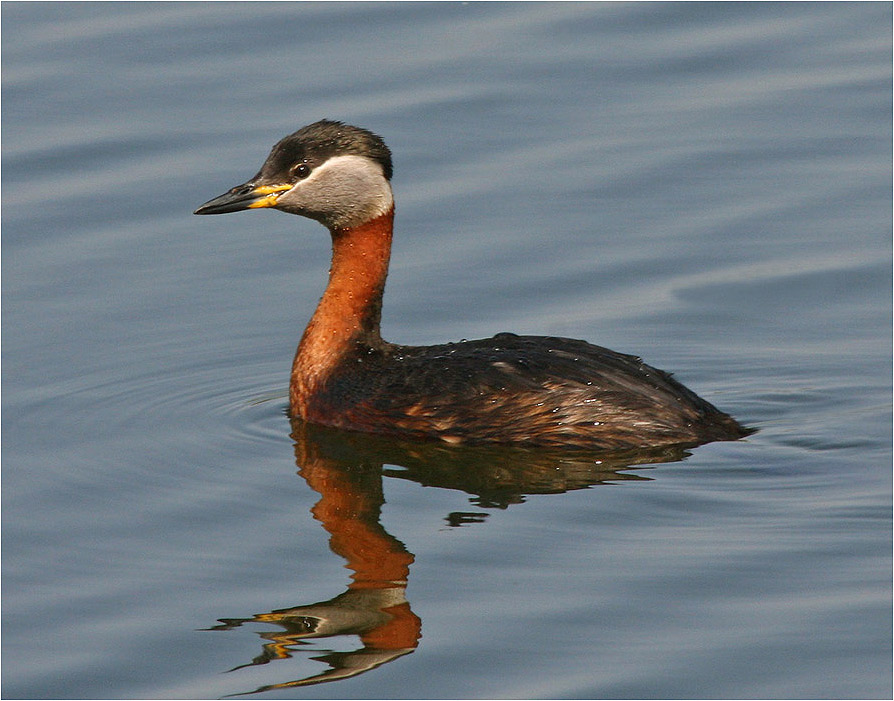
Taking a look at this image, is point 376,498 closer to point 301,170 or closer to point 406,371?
point 406,371

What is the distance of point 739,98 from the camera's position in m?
→ 14.7

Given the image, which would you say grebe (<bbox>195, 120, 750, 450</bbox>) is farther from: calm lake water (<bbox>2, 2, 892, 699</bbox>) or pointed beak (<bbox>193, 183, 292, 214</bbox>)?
calm lake water (<bbox>2, 2, 892, 699</bbox>)

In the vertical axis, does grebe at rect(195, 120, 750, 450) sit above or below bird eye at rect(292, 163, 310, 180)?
below

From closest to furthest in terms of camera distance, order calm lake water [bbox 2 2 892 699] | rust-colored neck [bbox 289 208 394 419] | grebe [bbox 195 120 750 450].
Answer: calm lake water [bbox 2 2 892 699] < grebe [bbox 195 120 750 450] < rust-colored neck [bbox 289 208 394 419]

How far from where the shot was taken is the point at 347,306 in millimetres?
10953

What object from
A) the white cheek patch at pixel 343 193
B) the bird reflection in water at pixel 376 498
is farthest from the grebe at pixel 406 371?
the bird reflection in water at pixel 376 498

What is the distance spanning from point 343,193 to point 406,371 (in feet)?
4.06

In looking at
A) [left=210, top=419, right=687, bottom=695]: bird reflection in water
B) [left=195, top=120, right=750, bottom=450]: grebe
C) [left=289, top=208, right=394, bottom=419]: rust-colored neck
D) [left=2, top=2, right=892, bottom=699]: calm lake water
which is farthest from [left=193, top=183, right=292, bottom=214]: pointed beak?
[left=210, top=419, right=687, bottom=695]: bird reflection in water

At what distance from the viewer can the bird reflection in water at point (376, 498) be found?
7.82 m

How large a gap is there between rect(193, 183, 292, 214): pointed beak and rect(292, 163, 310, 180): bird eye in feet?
0.29

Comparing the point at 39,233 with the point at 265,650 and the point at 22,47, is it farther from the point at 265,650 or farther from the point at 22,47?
the point at 265,650

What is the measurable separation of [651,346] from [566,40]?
4961mm

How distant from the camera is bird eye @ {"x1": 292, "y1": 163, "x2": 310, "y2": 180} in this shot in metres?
10.9

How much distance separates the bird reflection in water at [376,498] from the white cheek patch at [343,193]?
1.31 m
